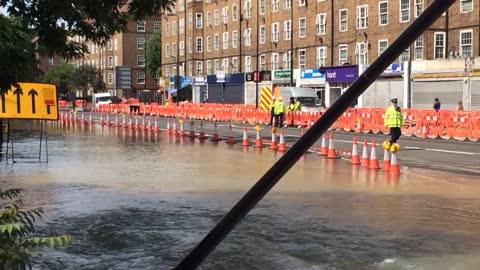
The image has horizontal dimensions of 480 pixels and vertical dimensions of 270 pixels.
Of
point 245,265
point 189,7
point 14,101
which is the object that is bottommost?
point 245,265

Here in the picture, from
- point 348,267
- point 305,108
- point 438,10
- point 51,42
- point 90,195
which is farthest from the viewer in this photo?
point 305,108

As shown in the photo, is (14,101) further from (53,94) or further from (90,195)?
(90,195)

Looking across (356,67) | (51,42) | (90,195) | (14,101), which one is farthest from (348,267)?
(356,67)

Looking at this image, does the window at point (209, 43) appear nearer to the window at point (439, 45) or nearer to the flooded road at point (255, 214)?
the window at point (439, 45)

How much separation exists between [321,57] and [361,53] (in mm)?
5641

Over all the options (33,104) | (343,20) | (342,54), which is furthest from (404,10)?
(33,104)

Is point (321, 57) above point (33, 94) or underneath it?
above

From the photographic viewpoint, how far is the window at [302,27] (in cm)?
5759

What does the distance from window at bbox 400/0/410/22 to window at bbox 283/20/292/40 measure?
14855 mm

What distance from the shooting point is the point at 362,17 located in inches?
1992

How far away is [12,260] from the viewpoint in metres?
3.83

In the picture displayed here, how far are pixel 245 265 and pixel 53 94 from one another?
1100 cm

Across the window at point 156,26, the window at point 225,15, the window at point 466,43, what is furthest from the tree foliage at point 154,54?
the window at point 466,43

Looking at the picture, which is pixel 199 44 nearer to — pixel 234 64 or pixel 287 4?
pixel 234 64
